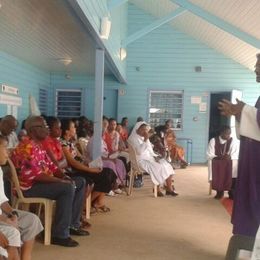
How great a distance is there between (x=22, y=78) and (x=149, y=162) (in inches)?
154

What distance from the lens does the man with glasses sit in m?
3.52

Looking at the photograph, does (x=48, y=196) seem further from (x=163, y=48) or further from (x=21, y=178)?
(x=163, y=48)

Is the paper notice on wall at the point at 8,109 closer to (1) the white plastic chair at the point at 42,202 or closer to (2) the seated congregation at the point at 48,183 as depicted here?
Answer: (2) the seated congregation at the point at 48,183

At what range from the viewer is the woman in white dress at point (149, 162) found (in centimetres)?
621

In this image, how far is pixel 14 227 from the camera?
99.8 inches

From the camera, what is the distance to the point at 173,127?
36.8 ft

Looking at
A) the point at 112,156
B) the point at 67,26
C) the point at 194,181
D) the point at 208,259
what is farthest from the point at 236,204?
the point at 194,181

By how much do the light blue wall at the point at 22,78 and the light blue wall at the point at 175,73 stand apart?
7.90 feet

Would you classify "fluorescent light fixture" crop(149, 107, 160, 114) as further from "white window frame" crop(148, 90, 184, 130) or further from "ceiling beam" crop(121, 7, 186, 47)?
"ceiling beam" crop(121, 7, 186, 47)

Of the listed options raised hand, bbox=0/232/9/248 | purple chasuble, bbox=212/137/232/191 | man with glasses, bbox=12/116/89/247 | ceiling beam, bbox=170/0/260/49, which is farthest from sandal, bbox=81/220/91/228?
ceiling beam, bbox=170/0/260/49

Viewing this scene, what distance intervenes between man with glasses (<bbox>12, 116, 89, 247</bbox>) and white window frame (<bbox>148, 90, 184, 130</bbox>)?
764cm

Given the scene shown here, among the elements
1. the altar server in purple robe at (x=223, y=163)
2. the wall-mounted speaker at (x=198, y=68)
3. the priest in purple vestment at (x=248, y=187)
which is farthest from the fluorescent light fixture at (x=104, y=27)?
the wall-mounted speaker at (x=198, y=68)

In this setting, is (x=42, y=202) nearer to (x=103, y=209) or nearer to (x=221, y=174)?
(x=103, y=209)

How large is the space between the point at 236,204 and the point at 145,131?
3.93m
